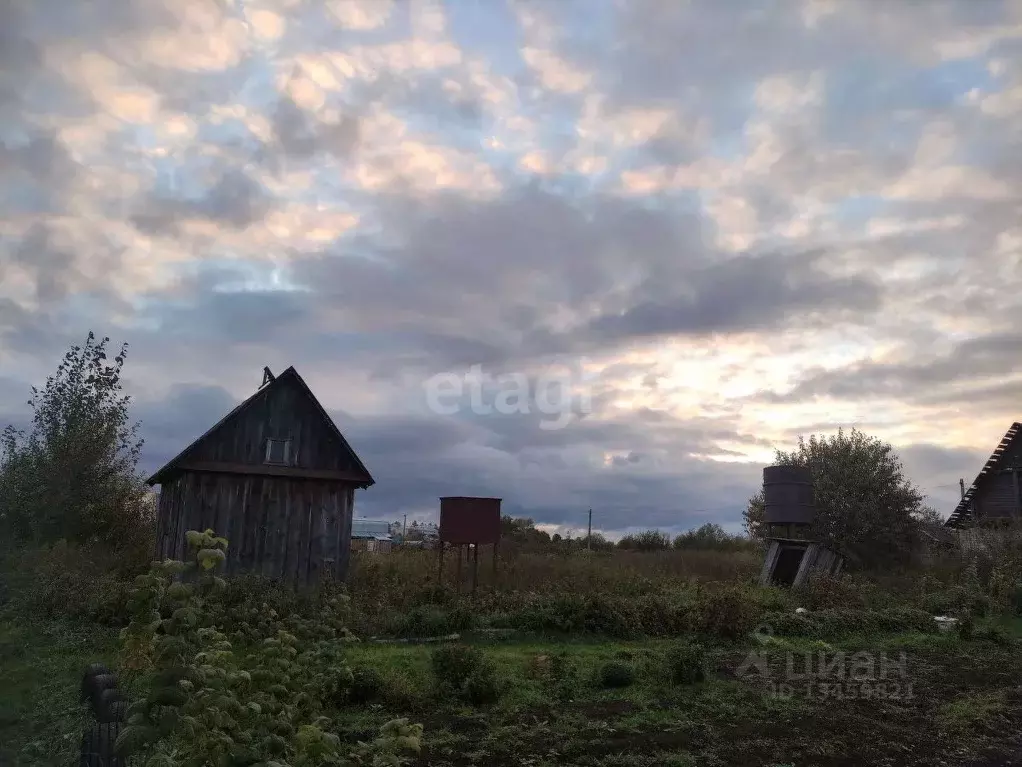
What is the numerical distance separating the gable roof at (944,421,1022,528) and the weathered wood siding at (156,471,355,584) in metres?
32.2

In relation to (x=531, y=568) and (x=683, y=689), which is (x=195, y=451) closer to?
(x=531, y=568)

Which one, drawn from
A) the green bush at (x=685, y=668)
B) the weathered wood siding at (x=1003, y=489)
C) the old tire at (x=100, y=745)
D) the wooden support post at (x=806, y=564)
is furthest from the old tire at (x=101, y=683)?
the weathered wood siding at (x=1003, y=489)

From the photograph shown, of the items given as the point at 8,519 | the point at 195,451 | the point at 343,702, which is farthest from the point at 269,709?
the point at 8,519

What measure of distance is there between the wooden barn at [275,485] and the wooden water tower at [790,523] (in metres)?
14.8

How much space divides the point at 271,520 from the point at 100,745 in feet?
49.6

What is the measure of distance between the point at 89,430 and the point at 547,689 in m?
21.9

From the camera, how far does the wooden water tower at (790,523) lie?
1013 inches

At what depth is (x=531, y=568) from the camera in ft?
76.5

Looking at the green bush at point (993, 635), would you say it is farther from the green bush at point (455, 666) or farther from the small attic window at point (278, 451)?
the small attic window at point (278, 451)

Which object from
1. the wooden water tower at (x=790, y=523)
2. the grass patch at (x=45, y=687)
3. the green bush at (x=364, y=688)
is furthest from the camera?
the wooden water tower at (x=790, y=523)

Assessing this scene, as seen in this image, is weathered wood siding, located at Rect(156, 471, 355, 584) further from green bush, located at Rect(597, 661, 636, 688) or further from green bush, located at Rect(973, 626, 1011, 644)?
green bush, located at Rect(973, 626, 1011, 644)

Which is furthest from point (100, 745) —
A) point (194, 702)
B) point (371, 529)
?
point (371, 529)

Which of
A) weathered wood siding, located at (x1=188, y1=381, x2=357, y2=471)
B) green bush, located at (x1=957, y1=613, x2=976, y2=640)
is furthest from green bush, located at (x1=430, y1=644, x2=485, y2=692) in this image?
green bush, located at (x1=957, y1=613, x2=976, y2=640)

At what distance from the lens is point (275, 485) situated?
20.4m
